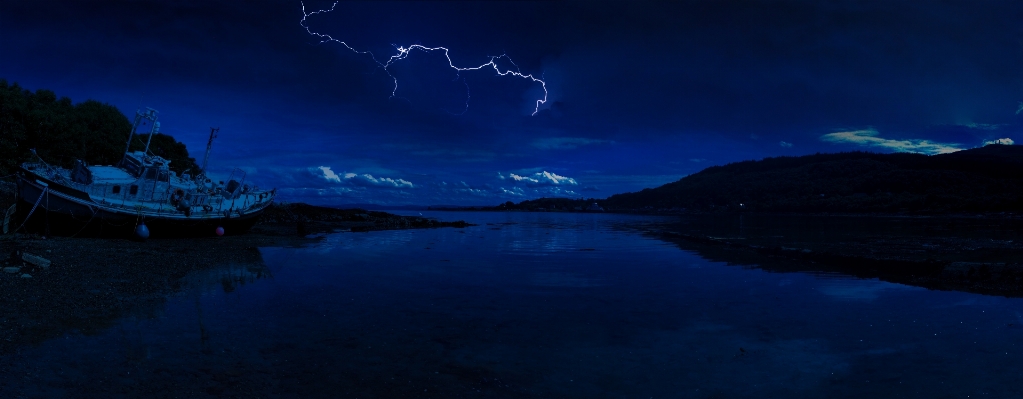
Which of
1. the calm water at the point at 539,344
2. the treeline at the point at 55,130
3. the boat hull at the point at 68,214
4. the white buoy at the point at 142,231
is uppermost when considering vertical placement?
the treeline at the point at 55,130

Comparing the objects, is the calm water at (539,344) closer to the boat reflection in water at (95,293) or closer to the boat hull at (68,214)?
the boat reflection in water at (95,293)

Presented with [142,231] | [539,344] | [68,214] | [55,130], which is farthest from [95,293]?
[55,130]

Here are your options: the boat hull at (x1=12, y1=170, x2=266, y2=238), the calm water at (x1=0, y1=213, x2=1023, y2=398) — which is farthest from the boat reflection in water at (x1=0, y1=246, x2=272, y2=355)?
the boat hull at (x1=12, y1=170, x2=266, y2=238)

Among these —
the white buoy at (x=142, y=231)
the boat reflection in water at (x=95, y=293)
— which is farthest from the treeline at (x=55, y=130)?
the boat reflection in water at (x=95, y=293)

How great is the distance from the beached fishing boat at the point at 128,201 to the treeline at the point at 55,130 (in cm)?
963

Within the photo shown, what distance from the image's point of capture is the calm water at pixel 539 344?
928 centimetres

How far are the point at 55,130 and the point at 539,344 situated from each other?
6185 cm

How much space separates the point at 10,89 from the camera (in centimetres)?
5147

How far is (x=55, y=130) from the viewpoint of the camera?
51.9 m

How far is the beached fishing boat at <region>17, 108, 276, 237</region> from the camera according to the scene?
3177 cm

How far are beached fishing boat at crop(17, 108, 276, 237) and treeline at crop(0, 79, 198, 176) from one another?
9634 millimetres

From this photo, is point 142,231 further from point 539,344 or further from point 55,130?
point 539,344

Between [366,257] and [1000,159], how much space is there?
841 ft

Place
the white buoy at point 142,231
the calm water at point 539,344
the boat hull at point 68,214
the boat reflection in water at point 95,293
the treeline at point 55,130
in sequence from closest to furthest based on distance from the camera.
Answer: the calm water at point 539,344, the boat reflection in water at point 95,293, the boat hull at point 68,214, the white buoy at point 142,231, the treeline at point 55,130
